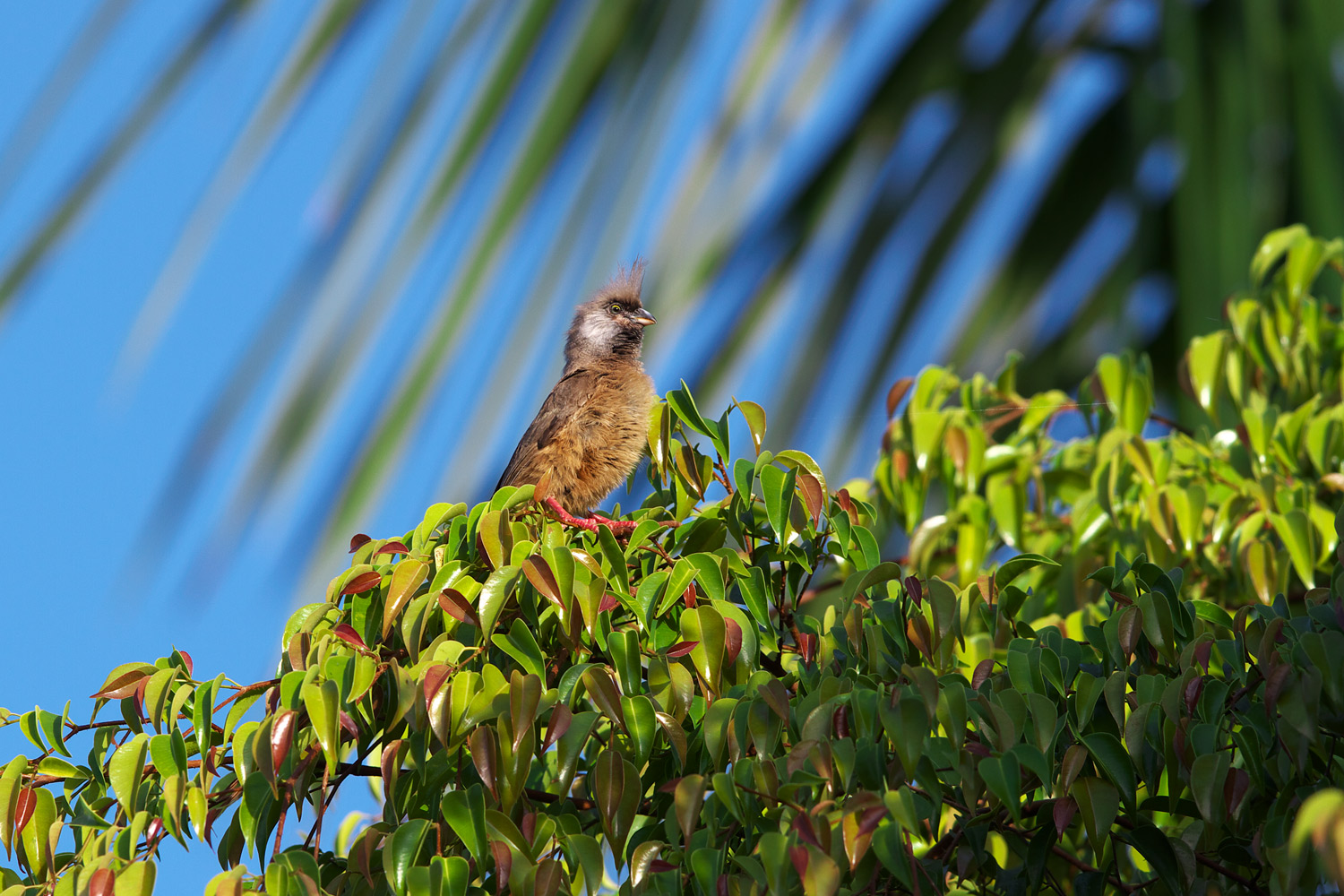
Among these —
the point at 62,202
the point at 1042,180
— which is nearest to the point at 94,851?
the point at 62,202

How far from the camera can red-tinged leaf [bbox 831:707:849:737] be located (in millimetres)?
1470

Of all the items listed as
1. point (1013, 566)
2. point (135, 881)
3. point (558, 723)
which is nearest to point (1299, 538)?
point (1013, 566)

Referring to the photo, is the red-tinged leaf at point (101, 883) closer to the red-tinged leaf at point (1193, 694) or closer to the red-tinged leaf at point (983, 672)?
the red-tinged leaf at point (983, 672)

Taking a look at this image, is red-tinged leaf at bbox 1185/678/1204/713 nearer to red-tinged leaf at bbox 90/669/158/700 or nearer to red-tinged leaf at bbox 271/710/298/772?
red-tinged leaf at bbox 271/710/298/772

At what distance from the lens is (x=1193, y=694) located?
56.9 inches

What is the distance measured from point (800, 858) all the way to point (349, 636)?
0.67m

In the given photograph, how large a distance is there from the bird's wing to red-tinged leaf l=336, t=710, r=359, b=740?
1.36 meters

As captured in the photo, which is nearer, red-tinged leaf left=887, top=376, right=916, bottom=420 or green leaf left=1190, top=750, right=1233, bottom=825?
green leaf left=1190, top=750, right=1233, bottom=825

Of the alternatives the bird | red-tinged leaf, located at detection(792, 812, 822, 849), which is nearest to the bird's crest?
the bird

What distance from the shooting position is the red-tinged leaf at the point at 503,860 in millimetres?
1408

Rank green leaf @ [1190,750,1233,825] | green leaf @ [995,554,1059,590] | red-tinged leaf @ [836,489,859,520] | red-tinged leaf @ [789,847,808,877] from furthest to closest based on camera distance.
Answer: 1. red-tinged leaf @ [836,489,859,520]
2. green leaf @ [995,554,1059,590]
3. green leaf @ [1190,750,1233,825]
4. red-tinged leaf @ [789,847,808,877]

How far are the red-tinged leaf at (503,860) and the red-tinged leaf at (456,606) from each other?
11.4 inches

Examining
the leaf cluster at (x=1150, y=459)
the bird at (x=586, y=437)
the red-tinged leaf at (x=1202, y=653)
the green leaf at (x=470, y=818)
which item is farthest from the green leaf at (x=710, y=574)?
the bird at (x=586, y=437)

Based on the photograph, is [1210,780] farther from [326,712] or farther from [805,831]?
[326,712]
